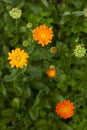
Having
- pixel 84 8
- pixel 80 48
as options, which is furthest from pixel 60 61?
pixel 84 8

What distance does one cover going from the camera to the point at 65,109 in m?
3.25

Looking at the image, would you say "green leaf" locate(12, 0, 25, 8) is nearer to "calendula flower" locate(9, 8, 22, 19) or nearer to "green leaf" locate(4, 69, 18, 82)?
"calendula flower" locate(9, 8, 22, 19)

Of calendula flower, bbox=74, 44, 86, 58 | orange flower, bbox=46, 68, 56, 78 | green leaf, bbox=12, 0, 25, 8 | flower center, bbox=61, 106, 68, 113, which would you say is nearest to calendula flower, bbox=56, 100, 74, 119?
flower center, bbox=61, 106, 68, 113

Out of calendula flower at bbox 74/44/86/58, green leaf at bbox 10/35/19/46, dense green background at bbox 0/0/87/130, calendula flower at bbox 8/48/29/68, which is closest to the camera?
calendula flower at bbox 8/48/29/68

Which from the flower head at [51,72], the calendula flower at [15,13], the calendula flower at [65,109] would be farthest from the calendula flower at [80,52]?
the calendula flower at [15,13]

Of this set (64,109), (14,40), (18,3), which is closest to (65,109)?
(64,109)

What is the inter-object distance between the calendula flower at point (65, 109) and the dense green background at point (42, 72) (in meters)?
0.09

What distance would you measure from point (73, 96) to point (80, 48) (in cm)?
46

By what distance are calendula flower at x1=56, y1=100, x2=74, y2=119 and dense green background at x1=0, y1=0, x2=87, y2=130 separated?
0.09 meters

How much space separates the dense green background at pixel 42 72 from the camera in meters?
3.28

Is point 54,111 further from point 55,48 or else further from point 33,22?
point 33,22

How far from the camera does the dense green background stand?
3279 mm

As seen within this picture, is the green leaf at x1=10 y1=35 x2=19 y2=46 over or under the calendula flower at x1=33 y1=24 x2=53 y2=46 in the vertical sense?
under

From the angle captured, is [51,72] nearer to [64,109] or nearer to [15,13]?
[64,109]
